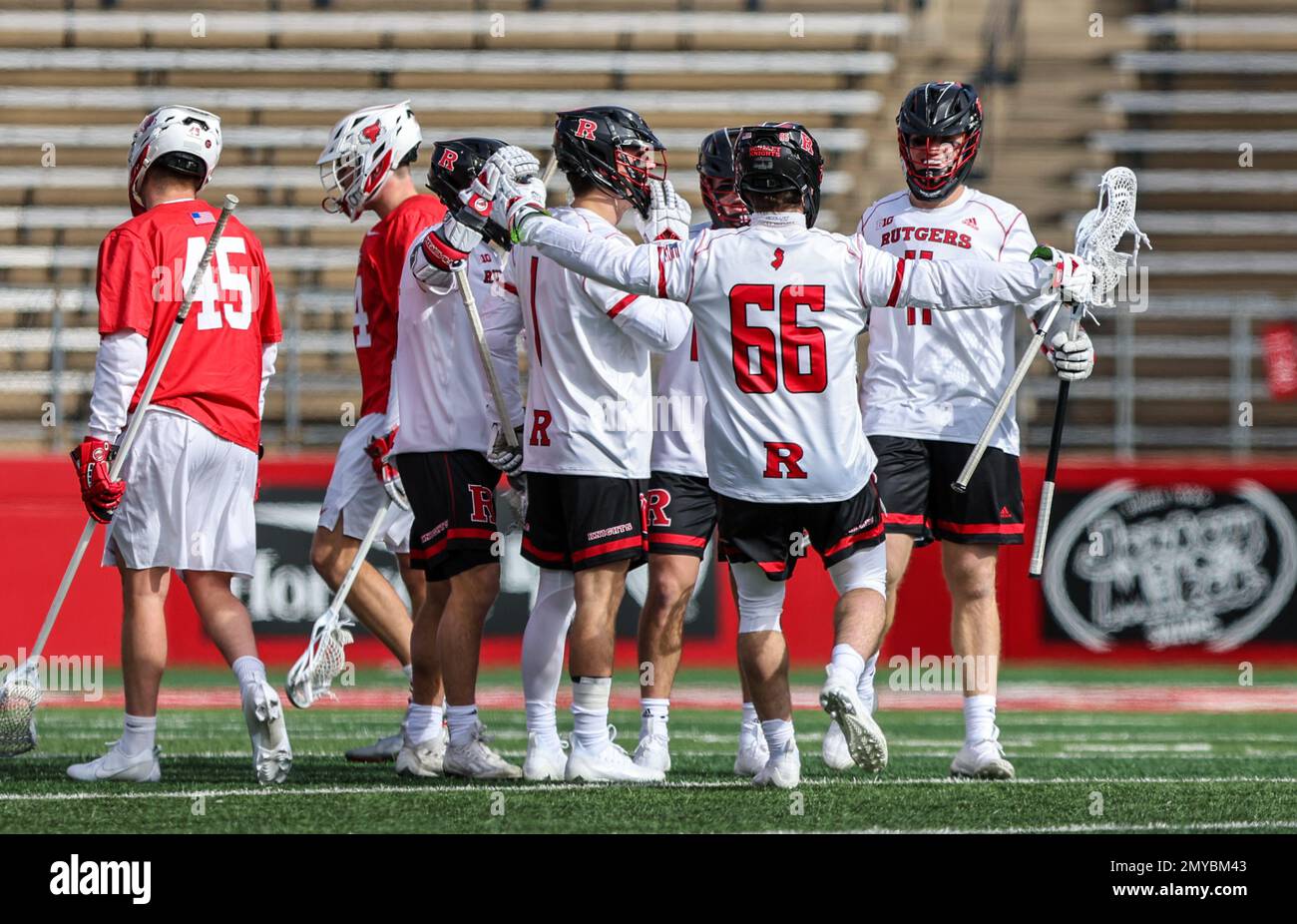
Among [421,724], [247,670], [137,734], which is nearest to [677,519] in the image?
[421,724]

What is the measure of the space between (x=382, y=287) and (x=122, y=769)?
188 centimetres

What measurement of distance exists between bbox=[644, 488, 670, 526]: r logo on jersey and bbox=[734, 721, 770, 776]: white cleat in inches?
29.6

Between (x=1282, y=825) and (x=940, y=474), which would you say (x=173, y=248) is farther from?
(x=1282, y=825)

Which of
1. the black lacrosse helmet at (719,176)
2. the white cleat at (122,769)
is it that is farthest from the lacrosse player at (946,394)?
the white cleat at (122,769)

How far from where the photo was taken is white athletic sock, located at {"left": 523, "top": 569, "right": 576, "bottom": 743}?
6023mm

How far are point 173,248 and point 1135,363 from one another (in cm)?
1021

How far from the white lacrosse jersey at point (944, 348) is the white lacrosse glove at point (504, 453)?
1.25 m

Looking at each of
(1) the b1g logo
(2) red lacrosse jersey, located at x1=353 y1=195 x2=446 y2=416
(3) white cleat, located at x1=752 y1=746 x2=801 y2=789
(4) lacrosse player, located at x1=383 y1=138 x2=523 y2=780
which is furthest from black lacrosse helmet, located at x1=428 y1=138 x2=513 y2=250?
(1) the b1g logo

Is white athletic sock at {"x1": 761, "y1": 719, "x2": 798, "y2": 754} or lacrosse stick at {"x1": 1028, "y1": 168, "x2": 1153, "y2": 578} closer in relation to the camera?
white athletic sock at {"x1": 761, "y1": 719, "x2": 798, "y2": 754}

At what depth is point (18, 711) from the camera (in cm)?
630

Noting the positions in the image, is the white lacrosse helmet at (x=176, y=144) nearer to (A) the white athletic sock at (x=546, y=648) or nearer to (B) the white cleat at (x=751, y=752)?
(A) the white athletic sock at (x=546, y=648)

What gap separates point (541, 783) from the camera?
5883 mm

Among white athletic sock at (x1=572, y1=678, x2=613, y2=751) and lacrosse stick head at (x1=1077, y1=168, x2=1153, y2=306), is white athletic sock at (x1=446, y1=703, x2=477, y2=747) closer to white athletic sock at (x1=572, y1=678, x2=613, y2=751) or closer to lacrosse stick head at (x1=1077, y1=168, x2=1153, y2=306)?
white athletic sock at (x1=572, y1=678, x2=613, y2=751)

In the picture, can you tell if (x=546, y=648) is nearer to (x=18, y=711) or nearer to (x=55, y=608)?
(x=55, y=608)
